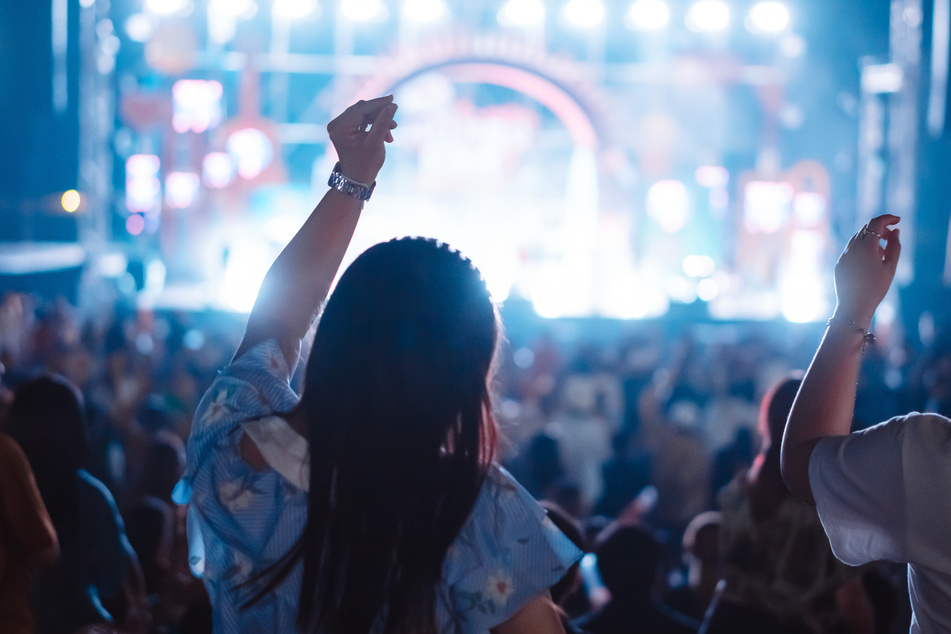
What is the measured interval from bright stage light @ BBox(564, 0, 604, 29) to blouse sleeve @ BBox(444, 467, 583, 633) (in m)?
13.1

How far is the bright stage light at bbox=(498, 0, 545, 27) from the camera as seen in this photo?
13.2 m

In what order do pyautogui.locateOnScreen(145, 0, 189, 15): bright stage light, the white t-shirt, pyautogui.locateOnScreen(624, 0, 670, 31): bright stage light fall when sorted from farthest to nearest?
pyautogui.locateOnScreen(624, 0, 670, 31): bright stage light → pyautogui.locateOnScreen(145, 0, 189, 15): bright stage light → the white t-shirt

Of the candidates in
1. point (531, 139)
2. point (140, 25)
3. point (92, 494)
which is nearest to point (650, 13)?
point (531, 139)

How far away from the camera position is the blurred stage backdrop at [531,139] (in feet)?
43.2

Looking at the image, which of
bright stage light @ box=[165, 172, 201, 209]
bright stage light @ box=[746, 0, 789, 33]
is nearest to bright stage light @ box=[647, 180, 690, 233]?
bright stage light @ box=[746, 0, 789, 33]

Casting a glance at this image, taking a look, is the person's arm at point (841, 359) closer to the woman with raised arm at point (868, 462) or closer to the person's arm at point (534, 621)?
the woman with raised arm at point (868, 462)

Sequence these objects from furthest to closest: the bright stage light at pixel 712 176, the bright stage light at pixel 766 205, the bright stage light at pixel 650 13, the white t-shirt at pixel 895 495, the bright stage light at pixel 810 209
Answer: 1. the bright stage light at pixel 712 176
2. the bright stage light at pixel 766 205
3. the bright stage light at pixel 810 209
4. the bright stage light at pixel 650 13
5. the white t-shirt at pixel 895 495

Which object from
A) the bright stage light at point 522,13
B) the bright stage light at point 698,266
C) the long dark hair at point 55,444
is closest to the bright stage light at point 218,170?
the bright stage light at point 522,13

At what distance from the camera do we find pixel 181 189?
44.2 ft

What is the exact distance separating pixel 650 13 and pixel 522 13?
6.36ft

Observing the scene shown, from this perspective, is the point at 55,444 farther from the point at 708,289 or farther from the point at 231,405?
the point at 708,289

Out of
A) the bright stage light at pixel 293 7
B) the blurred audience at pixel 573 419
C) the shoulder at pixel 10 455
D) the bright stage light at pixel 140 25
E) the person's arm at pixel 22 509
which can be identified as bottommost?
the blurred audience at pixel 573 419

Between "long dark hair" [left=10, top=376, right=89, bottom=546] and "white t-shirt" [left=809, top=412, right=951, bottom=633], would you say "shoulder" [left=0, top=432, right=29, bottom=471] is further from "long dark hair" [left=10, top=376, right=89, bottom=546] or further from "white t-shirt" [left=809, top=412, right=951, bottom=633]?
"white t-shirt" [left=809, top=412, right=951, bottom=633]

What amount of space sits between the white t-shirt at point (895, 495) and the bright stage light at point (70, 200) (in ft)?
37.1
